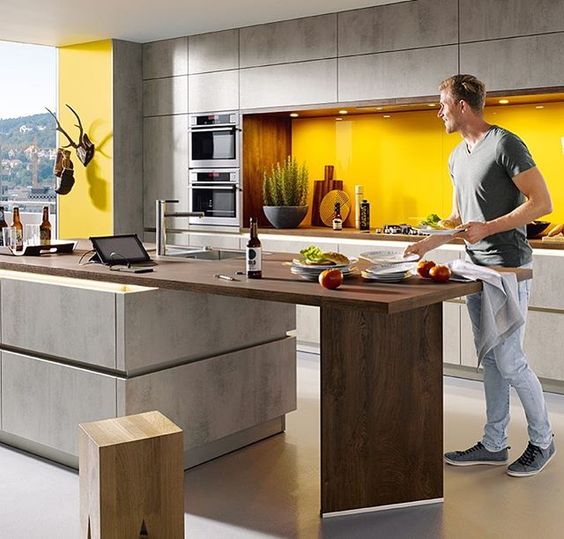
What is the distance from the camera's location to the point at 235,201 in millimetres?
6520

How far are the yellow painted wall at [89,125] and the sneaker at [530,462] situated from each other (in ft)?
14.5

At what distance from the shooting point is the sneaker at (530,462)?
3564 mm

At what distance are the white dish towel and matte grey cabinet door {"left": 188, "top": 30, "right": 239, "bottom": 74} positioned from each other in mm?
3736

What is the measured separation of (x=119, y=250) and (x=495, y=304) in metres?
1.65

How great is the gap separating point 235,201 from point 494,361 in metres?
3.32

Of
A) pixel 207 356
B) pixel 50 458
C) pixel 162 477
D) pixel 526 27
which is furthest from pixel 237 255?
pixel 526 27

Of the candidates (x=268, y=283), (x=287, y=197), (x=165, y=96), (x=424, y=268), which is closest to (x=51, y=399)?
(x=268, y=283)

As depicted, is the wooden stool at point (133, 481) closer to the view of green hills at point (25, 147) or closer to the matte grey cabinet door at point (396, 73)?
the matte grey cabinet door at point (396, 73)

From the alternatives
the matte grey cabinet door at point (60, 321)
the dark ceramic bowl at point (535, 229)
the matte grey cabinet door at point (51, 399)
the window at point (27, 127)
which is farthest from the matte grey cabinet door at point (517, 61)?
the window at point (27, 127)

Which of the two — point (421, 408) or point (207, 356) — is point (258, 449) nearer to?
point (207, 356)

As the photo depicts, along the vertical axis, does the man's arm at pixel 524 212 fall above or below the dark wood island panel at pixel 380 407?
above

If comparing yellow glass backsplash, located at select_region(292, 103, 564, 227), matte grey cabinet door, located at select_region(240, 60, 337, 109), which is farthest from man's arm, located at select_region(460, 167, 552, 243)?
matte grey cabinet door, located at select_region(240, 60, 337, 109)

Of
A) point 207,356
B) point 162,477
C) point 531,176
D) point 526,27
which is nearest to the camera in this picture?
point 162,477

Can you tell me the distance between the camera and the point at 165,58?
695cm
